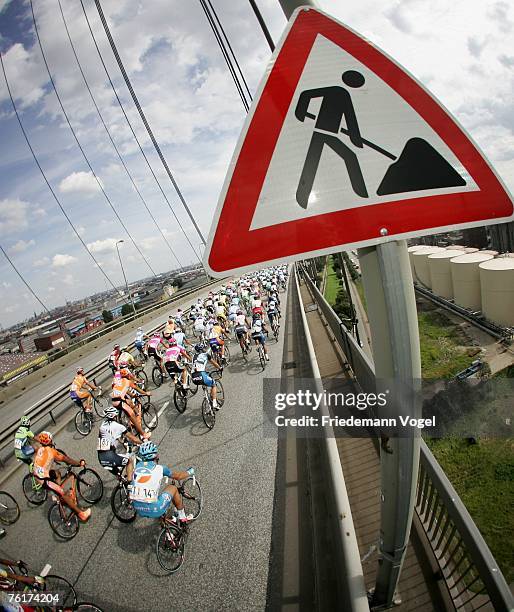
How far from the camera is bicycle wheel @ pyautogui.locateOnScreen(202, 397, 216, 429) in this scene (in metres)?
9.19

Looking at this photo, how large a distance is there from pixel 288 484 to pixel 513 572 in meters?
7.72

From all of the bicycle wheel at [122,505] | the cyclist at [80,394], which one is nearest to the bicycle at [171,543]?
the bicycle wheel at [122,505]

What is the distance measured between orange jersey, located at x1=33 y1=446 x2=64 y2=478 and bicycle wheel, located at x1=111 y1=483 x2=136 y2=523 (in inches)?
55.6

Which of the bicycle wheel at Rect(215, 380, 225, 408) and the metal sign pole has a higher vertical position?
the bicycle wheel at Rect(215, 380, 225, 408)

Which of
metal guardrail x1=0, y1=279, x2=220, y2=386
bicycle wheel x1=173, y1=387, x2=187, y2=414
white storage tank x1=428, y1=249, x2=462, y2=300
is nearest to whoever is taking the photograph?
bicycle wheel x1=173, y1=387, x2=187, y2=414

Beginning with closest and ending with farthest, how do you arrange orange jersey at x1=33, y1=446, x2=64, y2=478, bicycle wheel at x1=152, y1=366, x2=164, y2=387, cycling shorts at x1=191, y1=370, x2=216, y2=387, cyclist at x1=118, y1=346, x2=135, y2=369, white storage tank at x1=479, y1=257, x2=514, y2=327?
orange jersey at x1=33, y1=446, x2=64, y2=478 < cycling shorts at x1=191, y1=370, x2=216, y2=387 < cyclist at x1=118, y1=346, x2=135, y2=369 < bicycle wheel at x1=152, y1=366, x2=164, y2=387 < white storage tank at x1=479, y1=257, x2=514, y2=327

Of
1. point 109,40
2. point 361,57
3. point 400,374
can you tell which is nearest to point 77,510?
point 400,374

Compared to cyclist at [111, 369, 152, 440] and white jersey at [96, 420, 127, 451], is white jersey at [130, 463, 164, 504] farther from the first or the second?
cyclist at [111, 369, 152, 440]

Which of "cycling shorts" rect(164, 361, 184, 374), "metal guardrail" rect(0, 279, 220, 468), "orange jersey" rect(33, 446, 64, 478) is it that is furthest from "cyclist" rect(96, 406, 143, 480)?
"metal guardrail" rect(0, 279, 220, 468)

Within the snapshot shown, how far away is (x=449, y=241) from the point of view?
68562 millimetres

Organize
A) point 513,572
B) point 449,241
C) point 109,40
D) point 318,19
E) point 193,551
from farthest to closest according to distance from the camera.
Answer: point 449,241 < point 109,40 < point 513,572 < point 193,551 < point 318,19

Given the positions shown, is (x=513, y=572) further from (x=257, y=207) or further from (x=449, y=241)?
(x=449, y=241)

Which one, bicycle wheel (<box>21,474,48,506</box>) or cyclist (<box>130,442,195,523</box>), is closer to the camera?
cyclist (<box>130,442,195,523</box>)

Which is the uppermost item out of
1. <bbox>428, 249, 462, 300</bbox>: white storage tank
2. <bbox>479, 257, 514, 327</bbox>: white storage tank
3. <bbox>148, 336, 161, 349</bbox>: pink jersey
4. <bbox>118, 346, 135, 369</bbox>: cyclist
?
<bbox>428, 249, 462, 300</bbox>: white storage tank
